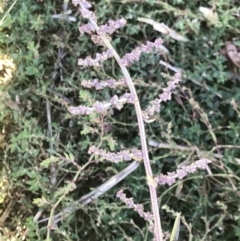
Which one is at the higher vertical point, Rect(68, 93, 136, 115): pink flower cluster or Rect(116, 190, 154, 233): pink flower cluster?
Rect(68, 93, 136, 115): pink flower cluster

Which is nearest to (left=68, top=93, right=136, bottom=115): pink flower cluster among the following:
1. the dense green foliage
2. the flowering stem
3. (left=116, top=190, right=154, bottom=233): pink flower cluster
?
the flowering stem

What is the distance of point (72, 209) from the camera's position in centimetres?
147

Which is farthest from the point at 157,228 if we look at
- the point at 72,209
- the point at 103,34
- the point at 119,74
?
the point at 119,74

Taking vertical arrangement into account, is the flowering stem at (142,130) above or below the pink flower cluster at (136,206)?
above

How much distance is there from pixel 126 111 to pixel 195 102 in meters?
0.20

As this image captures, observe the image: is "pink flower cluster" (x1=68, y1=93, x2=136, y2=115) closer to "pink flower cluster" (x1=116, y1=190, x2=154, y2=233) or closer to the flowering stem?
the flowering stem

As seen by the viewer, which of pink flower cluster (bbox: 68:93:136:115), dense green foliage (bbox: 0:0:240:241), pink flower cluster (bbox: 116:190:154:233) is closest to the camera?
pink flower cluster (bbox: 68:93:136:115)

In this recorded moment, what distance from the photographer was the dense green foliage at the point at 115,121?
147 centimetres

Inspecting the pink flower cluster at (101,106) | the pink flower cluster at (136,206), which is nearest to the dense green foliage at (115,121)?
the pink flower cluster at (136,206)

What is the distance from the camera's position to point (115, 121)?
4.90 feet

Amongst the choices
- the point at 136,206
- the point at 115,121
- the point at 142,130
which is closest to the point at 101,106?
the point at 142,130

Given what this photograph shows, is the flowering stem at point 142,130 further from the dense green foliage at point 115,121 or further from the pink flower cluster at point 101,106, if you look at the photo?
the dense green foliage at point 115,121

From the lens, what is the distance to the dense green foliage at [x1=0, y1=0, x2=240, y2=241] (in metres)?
1.47

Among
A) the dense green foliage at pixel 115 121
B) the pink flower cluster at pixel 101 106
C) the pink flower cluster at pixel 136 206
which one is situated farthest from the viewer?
the dense green foliage at pixel 115 121
